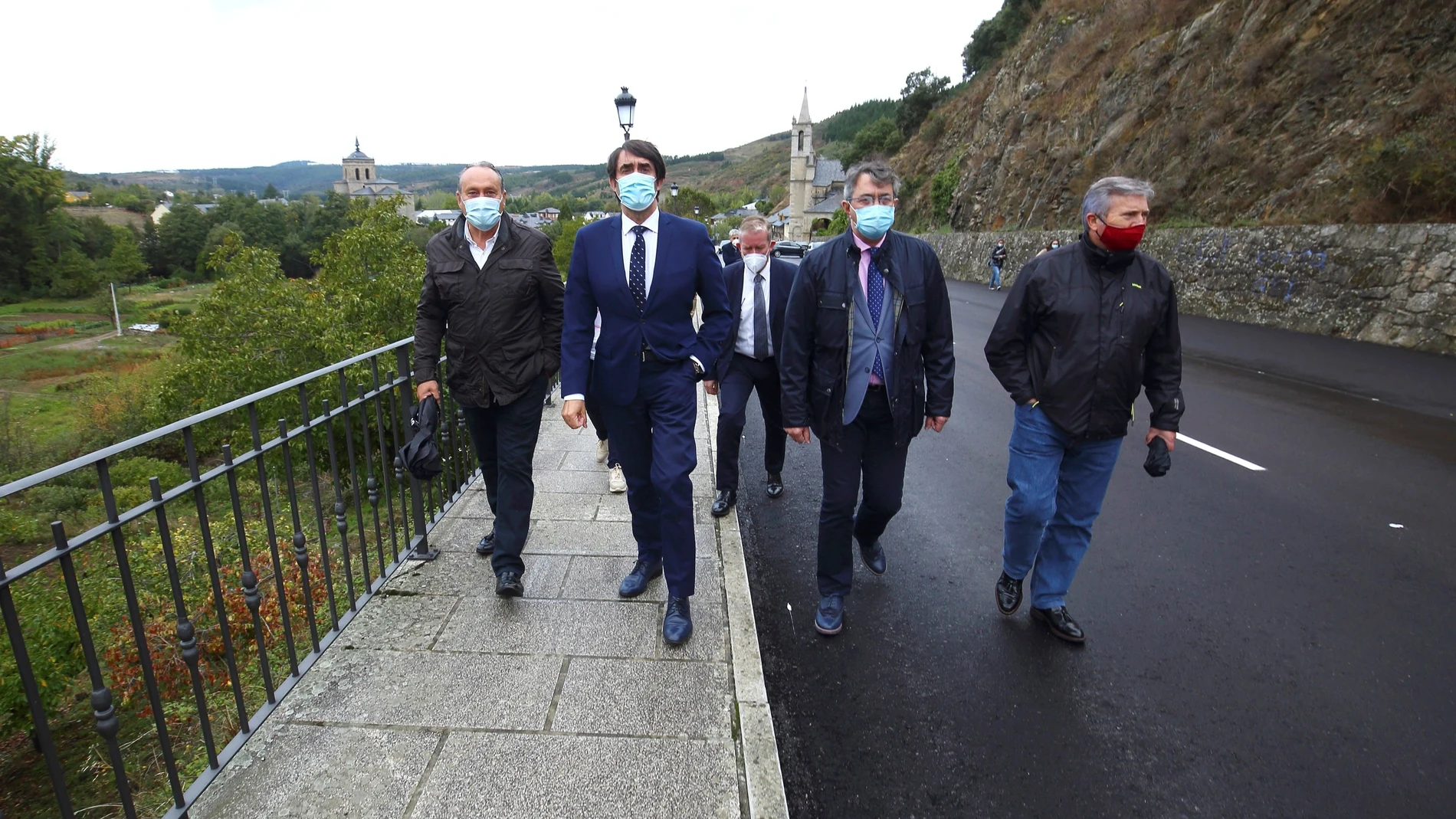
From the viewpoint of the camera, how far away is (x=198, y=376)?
61.7 feet

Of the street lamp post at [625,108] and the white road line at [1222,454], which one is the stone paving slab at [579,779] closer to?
the white road line at [1222,454]

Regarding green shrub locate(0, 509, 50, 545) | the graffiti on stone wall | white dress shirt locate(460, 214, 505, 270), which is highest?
white dress shirt locate(460, 214, 505, 270)

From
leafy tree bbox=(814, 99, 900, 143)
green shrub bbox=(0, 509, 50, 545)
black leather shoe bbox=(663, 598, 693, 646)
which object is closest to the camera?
black leather shoe bbox=(663, 598, 693, 646)

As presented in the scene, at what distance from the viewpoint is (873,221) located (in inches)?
128

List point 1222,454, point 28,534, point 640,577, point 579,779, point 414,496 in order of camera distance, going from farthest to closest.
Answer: point 28,534 < point 1222,454 < point 414,496 < point 640,577 < point 579,779

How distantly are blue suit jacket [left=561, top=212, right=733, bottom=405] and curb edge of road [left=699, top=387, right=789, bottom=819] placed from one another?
1.13 meters

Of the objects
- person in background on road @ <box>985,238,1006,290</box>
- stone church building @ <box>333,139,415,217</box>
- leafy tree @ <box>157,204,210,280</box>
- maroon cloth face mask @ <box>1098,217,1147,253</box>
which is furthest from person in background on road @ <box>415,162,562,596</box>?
stone church building @ <box>333,139,415,217</box>

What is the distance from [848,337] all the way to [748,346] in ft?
5.63

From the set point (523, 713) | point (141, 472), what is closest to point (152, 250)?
point (141, 472)

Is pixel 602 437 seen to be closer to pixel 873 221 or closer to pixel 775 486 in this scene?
pixel 775 486

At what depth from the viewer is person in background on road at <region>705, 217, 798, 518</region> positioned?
192 inches

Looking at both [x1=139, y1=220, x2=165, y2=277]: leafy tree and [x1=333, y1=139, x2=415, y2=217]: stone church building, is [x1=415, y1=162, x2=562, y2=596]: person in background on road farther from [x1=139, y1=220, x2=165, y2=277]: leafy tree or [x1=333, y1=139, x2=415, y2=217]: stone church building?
[x1=333, y1=139, x2=415, y2=217]: stone church building

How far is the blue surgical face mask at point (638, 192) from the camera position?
3162 mm

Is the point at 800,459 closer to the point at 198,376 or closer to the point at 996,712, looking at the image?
the point at 996,712
